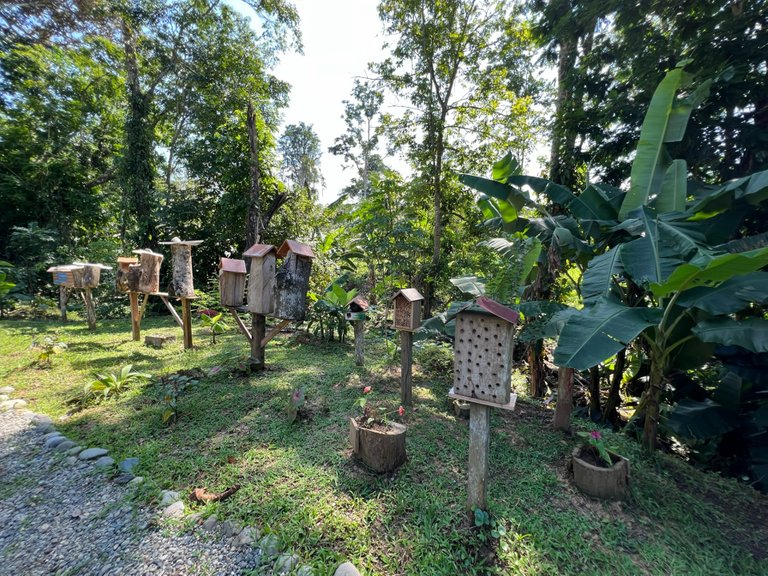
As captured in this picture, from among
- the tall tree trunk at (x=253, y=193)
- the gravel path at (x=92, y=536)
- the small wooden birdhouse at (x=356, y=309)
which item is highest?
the tall tree trunk at (x=253, y=193)

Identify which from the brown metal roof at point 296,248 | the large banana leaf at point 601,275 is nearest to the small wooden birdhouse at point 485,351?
the large banana leaf at point 601,275

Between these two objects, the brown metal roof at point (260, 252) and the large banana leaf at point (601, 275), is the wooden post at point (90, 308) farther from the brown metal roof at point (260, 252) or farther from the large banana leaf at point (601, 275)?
the large banana leaf at point (601, 275)

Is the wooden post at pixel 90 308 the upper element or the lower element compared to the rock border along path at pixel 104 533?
upper

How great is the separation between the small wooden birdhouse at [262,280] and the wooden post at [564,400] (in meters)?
3.52

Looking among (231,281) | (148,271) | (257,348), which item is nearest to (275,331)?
(257,348)

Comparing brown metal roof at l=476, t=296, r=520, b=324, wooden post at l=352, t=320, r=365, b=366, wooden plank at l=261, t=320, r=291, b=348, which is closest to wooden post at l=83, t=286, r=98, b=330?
wooden plank at l=261, t=320, r=291, b=348

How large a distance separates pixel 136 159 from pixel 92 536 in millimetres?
10590

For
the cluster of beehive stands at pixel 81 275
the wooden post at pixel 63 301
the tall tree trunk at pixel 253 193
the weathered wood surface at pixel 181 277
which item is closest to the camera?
the weathered wood surface at pixel 181 277

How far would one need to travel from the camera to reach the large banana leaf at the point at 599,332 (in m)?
1.99

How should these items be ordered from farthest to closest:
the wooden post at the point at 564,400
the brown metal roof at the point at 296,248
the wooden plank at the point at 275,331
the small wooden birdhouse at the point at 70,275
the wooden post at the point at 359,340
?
the small wooden birdhouse at the point at 70,275
the wooden post at the point at 359,340
the wooden plank at the point at 275,331
the brown metal roof at the point at 296,248
the wooden post at the point at 564,400

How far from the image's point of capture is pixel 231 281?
15.1ft

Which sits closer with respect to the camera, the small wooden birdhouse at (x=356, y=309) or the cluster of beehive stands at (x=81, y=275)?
the small wooden birdhouse at (x=356, y=309)

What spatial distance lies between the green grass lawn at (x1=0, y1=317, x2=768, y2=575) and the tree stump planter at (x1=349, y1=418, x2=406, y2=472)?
102 mm

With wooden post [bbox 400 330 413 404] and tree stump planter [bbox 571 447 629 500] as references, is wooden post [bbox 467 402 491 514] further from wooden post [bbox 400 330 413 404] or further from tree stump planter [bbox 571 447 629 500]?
wooden post [bbox 400 330 413 404]
